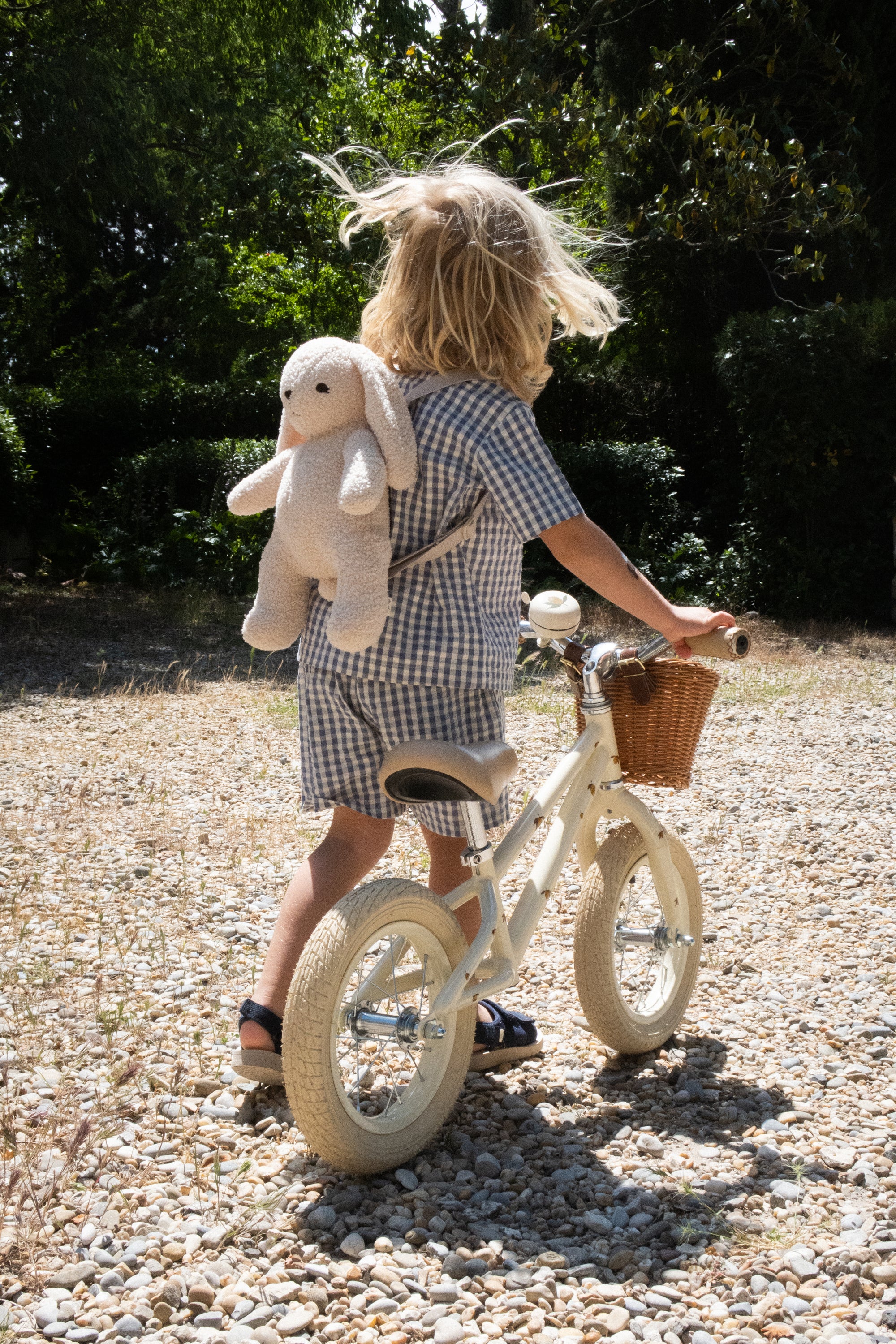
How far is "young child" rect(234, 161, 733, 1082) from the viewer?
6.81 ft

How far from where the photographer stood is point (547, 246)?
2139mm

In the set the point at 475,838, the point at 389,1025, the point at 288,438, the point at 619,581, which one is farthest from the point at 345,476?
the point at 389,1025

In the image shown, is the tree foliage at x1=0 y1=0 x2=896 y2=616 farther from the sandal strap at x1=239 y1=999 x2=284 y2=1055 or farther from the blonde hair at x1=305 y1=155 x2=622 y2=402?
the sandal strap at x1=239 y1=999 x2=284 y2=1055

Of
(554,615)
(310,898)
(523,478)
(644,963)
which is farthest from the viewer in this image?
(644,963)

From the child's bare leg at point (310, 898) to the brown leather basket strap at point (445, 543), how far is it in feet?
1.66

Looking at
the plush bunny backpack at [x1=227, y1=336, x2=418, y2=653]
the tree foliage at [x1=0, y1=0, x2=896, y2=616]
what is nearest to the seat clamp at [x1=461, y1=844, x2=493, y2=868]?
the plush bunny backpack at [x1=227, y1=336, x2=418, y2=653]

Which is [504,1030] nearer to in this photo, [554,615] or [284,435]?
[554,615]

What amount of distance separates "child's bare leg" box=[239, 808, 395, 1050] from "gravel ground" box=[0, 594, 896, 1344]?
30cm

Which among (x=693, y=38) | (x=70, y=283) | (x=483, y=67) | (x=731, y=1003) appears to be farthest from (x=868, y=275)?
(x=70, y=283)

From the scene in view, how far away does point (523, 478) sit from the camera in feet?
6.65

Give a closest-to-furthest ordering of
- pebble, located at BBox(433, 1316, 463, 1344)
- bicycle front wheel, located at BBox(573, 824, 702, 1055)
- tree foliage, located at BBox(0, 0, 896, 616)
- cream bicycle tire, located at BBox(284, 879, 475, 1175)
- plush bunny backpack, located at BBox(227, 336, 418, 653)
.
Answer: pebble, located at BBox(433, 1316, 463, 1344)
cream bicycle tire, located at BBox(284, 879, 475, 1175)
plush bunny backpack, located at BBox(227, 336, 418, 653)
bicycle front wheel, located at BBox(573, 824, 702, 1055)
tree foliage, located at BBox(0, 0, 896, 616)

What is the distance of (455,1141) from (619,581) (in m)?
1.19

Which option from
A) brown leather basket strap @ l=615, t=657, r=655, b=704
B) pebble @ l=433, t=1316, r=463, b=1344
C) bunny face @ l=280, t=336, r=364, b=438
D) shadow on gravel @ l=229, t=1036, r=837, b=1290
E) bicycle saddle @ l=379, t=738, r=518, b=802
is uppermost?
bunny face @ l=280, t=336, r=364, b=438

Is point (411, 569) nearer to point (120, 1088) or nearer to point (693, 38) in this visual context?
point (120, 1088)
